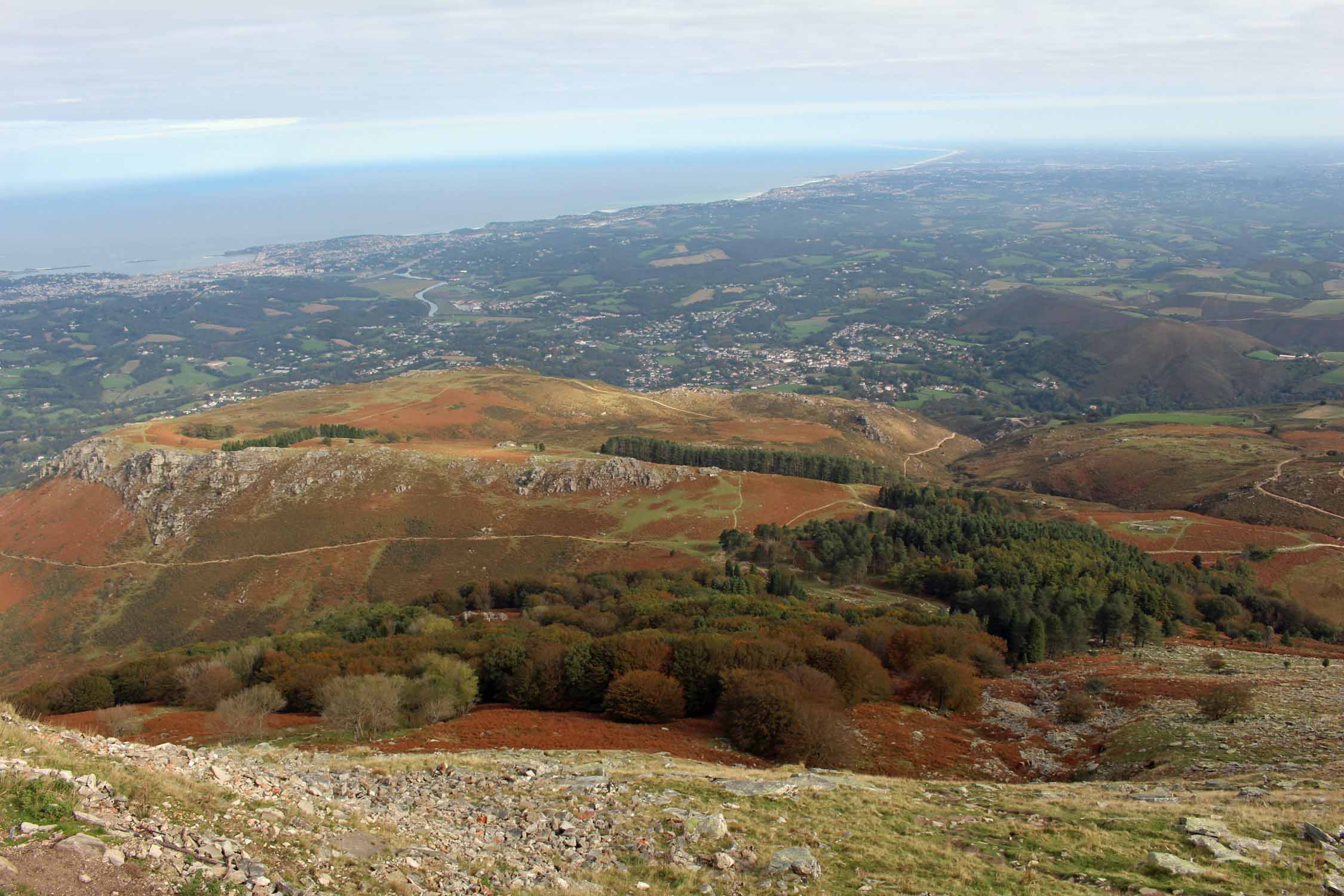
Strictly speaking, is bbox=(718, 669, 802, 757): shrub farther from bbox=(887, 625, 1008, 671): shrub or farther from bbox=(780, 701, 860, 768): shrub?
bbox=(887, 625, 1008, 671): shrub

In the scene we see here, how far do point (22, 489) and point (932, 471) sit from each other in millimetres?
168410

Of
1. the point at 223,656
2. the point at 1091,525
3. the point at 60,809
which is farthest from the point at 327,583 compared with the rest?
the point at 1091,525

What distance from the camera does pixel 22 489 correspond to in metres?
118

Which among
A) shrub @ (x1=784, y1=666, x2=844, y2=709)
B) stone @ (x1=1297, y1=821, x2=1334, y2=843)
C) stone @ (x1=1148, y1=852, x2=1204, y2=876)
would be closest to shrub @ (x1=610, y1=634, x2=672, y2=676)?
shrub @ (x1=784, y1=666, x2=844, y2=709)

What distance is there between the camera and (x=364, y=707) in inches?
1485

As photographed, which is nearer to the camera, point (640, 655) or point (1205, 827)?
point (1205, 827)

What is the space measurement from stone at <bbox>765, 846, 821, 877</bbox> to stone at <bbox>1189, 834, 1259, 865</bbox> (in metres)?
10.4

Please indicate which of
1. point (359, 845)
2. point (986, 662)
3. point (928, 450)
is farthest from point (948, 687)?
point (928, 450)

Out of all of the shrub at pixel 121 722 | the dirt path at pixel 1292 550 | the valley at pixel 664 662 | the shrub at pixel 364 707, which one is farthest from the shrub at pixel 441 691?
the dirt path at pixel 1292 550

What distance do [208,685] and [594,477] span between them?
65759mm

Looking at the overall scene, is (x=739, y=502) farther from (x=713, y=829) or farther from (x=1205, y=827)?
(x=713, y=829)

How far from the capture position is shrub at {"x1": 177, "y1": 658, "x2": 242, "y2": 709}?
48531 mm

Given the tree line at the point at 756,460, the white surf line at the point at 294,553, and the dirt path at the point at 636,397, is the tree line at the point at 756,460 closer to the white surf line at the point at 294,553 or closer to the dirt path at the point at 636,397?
the white surf line at the point at 294,553

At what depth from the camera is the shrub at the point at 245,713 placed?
3797cm
